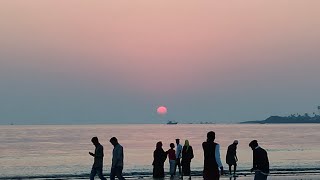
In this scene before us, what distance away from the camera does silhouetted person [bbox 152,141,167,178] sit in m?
27.3

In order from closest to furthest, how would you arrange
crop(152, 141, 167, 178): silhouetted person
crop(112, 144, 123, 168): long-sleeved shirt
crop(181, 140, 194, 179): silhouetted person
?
crop(112, 144, 123, 168): long-sleeved shirt
crop(152, 141, 167, 178): silhouetted person
crop(181, 140, 194, 179): silhouetted person

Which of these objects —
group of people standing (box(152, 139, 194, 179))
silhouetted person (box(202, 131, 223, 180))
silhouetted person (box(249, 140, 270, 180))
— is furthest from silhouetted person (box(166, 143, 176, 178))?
silhouetted person (box(202, 131, 223, 180))

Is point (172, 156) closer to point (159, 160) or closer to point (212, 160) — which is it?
point (159, 160)

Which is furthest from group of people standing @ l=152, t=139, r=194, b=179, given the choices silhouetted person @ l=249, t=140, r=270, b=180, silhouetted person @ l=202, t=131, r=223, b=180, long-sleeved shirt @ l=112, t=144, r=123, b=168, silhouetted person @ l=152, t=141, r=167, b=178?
silhouetted person @ l=202, t=131, r=223, b=180

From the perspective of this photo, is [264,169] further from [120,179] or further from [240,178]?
[240,178]

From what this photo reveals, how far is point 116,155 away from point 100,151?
0.55 metres

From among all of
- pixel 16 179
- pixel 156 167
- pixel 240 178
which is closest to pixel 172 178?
pixel 156 167

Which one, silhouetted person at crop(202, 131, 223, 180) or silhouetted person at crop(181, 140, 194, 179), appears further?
silhouetted person at crop(181, 140, 194, 179)

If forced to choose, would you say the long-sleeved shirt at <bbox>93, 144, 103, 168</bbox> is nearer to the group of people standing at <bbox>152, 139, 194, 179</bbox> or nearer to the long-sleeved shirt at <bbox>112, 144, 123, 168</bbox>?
the long-sleeved shirt at <bbox>112, 144, 123, 168</bbox>

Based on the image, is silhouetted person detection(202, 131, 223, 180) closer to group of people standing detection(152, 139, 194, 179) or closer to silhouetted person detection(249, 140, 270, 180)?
silhouetted person detection(249, 140, 270, 180)

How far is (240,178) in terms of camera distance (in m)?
29.1

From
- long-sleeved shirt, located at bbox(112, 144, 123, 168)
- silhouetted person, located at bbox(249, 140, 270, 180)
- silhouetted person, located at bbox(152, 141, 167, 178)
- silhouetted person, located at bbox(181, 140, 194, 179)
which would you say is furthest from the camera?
silhouetted person, located at bbox(181, 140, 194, 179)

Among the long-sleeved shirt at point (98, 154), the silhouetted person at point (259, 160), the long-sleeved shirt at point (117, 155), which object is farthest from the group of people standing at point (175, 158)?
the silhouetted person at point (259, 160)

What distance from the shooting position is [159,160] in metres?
27.5
